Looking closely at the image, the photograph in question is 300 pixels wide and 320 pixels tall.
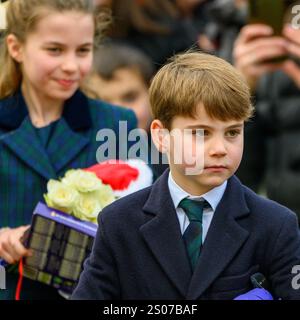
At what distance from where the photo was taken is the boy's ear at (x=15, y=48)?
4.37 meters

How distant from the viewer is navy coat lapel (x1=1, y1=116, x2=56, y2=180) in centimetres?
408

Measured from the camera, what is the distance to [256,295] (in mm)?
3025

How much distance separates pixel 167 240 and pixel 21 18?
159 cm

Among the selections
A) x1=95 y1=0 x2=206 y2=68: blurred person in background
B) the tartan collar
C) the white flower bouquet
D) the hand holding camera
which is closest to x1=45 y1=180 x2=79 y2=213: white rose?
the white flower bouquet

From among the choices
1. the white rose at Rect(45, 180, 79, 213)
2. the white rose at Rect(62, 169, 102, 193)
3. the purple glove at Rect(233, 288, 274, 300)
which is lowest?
the purple glove at Rect(233, 288, 274, 300)

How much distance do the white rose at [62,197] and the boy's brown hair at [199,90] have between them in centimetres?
67

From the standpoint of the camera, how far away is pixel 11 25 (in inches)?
175

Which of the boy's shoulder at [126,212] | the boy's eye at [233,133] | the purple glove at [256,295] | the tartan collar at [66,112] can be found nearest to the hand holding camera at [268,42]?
the tartan collar at [66,112]

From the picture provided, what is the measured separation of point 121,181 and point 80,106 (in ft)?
1.46

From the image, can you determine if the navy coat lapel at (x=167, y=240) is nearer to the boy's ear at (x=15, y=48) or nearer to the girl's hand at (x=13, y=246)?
the girl's hand at (x=13, y=246)

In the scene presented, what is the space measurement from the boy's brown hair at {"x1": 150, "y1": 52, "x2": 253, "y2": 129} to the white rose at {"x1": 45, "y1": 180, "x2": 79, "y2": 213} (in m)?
0.67

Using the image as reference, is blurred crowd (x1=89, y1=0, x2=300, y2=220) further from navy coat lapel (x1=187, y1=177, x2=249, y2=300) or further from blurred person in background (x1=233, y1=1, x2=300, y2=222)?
navy coat lapel (x1=187, y1=177, x2=249, y2=300)

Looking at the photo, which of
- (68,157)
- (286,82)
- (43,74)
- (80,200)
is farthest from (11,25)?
(286,82)

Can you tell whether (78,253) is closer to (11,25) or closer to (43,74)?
(43,74)
